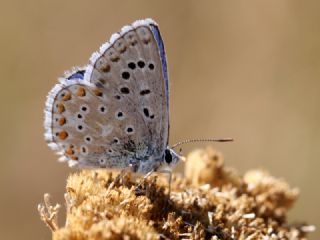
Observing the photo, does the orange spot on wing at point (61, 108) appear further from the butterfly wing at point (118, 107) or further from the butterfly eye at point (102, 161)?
the butterfly eye at point (102, 161)

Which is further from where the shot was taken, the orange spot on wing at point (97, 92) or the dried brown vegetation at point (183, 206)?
the orange spot on wing at point (97, 92)

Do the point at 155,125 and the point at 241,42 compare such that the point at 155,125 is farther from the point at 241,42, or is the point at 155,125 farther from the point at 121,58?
the point at 241,42

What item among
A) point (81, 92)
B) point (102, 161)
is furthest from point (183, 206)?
point (81, 92)

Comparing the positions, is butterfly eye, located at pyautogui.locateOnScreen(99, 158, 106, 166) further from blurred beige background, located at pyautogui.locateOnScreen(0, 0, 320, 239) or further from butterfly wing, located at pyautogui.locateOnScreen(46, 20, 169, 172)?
blurred beige background, located at pyautogui.locateOnScreen(0, 0, 320, 239)

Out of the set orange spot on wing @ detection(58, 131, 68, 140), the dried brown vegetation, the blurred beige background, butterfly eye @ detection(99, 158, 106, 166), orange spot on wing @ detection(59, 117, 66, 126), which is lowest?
the dried brown vegetation

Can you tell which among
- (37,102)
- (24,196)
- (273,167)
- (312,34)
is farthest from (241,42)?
(24,196)

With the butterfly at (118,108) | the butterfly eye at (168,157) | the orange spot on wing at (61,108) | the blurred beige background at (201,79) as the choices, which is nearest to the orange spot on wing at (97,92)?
the butterfly at (118,108)

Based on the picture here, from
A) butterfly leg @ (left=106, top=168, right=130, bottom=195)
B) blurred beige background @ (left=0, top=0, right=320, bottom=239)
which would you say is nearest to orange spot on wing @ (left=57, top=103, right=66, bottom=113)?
butterfly leg @ (left=106, top=168, right=130, bottom=195)
